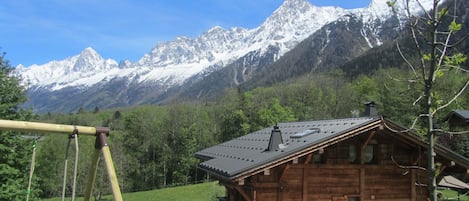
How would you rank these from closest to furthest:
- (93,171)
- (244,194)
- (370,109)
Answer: (93,171) → (244,194) → (370,109)

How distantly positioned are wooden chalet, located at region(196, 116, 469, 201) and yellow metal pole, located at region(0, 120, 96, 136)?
6.15m

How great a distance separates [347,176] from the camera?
42.7 feet

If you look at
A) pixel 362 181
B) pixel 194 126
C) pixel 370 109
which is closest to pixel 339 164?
pixel 362 181

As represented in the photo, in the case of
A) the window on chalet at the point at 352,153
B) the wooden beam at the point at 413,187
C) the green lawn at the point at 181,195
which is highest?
the window on chalet at the point at 352,153

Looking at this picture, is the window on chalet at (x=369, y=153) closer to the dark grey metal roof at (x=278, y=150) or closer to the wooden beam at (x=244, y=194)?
the dark grey metal roof at (x=278, y=150)

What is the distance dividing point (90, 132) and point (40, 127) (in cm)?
56

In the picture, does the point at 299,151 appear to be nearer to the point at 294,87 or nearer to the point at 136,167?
the point at 136,167

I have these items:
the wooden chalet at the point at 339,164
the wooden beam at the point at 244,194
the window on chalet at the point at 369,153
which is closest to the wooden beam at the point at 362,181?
the wooden chalet at the point at 339,164

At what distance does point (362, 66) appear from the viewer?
114 meters

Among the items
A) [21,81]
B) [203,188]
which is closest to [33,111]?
[21,81]

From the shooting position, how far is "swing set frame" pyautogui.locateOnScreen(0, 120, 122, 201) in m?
4.70

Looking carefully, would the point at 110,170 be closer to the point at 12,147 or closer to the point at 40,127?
the point at 40,127

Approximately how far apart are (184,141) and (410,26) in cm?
5244

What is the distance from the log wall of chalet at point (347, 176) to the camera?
12.2m
